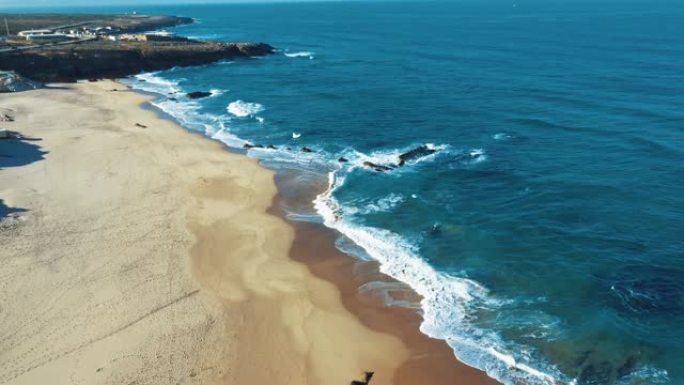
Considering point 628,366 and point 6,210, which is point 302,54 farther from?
point 628,366

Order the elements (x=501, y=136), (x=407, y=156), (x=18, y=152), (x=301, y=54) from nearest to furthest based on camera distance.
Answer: (x=407, y=156) < (x=18, y=152) < (x=501, y=136) < (x=301, y=54)

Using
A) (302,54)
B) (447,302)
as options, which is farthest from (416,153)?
(302,54)

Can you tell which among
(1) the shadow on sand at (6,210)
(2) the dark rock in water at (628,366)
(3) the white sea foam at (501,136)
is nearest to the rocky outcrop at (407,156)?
(3) the white sea foam at (501,136)

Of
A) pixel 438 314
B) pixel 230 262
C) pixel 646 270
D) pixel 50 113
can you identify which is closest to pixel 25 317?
pixel 230 262

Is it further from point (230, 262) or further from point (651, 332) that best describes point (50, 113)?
point (651, 332)

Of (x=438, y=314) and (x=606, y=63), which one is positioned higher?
(x=606, y=63)

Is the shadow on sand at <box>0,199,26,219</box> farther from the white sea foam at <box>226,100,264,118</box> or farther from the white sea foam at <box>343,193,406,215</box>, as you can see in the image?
the white sea foam at <box>226,100,264,118</box>
